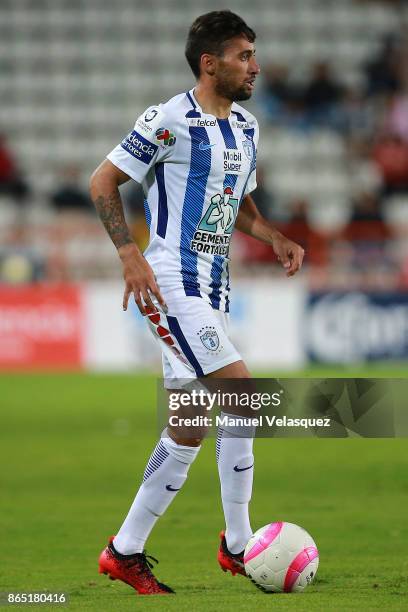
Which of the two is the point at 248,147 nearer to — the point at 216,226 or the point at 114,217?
the point at 216,226

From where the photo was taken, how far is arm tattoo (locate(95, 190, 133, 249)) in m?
5.11

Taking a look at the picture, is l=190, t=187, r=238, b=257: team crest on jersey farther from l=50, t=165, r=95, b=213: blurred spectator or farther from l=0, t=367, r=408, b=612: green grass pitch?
l=50, t=165, r=95, b=213: blurred spectator

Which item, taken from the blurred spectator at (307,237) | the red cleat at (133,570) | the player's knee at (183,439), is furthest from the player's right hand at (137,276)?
the blurred spectator at (307,237)

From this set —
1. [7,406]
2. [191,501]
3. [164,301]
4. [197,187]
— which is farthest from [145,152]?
[7,406]

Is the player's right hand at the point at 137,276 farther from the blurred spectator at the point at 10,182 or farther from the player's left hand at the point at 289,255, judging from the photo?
the blurred spectator at the point at 10,182

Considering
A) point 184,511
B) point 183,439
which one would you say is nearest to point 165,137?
point 183,439

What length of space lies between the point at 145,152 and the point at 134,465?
16.2ft

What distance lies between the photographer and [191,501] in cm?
809

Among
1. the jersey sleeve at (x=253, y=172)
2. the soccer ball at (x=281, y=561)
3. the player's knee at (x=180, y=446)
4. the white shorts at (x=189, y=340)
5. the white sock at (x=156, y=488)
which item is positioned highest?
the jersey sleeve at (x=253, y=172)

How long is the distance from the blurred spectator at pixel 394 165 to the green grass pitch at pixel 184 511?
872 cm

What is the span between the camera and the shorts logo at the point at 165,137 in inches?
203

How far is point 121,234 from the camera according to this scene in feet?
16.8

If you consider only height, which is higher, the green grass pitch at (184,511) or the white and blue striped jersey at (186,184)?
the white and blue striped jersey at (186,184)

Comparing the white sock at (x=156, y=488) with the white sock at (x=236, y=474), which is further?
the white sock at (x=236, y=474)
